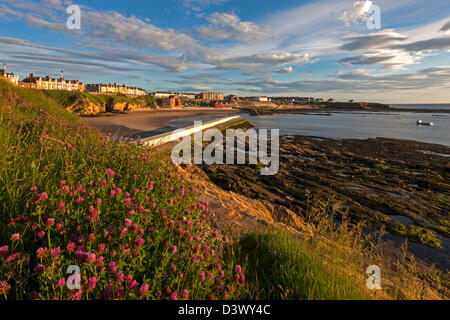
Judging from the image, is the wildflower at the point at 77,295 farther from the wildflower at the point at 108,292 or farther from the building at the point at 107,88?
the building at the point at 107,88

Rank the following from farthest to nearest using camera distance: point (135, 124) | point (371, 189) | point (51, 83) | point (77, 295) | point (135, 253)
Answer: point (51, 83), point (135, 124), point (371, 189), point (135, 253), point (77, 295)

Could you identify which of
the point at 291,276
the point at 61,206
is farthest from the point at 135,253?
the point at 291,276

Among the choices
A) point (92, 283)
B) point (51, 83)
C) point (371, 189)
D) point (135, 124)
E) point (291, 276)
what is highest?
point (51, 83)

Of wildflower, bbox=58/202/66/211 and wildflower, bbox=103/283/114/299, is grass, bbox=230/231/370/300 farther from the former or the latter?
wildflower, bbox=58/202/66/211

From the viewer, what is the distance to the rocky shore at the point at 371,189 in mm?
8266

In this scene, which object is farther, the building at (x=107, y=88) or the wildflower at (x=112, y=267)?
the building at (x=107, y=88)

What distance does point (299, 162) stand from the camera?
1708 cm

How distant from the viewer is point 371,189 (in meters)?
12.0

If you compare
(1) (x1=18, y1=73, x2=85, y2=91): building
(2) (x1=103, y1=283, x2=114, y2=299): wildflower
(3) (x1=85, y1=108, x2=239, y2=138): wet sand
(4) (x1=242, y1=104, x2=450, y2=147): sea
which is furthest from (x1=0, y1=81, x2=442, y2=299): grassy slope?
(1) (x1=18, y1=73, x2=85, y2=91): building

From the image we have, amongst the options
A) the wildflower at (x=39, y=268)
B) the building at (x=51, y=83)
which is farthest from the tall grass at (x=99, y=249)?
the building at (x=51, y=83)

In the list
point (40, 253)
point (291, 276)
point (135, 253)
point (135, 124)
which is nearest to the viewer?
point (40, 253)

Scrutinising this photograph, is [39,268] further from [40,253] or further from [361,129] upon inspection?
[361,129]

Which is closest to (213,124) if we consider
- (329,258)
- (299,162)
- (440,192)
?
(299,162)

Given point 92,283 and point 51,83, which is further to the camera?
point 51,83
